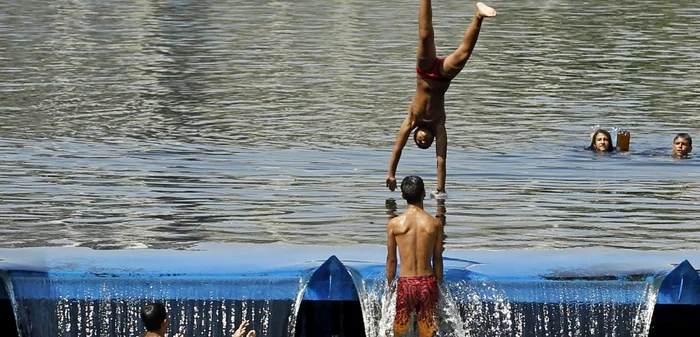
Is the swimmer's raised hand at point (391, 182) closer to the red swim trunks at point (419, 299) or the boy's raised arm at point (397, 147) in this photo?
the boy's raised arm at point (397, 147)

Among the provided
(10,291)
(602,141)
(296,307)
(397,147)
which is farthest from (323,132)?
(10,291)

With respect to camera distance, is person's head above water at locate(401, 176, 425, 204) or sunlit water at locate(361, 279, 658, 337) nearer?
person's head above water at locate(401, 176, 425, 204)

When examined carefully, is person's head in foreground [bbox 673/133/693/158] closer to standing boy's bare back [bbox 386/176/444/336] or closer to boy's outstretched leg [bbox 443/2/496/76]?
boy's outstretched leg [bbox 443/2/496/76]

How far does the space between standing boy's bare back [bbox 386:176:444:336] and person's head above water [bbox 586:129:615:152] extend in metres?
9.48

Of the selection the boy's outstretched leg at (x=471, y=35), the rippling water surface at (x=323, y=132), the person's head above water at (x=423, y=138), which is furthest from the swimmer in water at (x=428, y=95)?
the rippling water surface at (x=323, y=132)

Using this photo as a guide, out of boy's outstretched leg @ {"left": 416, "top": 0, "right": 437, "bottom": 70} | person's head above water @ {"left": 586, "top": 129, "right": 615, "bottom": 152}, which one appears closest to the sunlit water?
boy's outstretched leg @ {"left": 416, "top": 0, "right": 437, "bottom": 70}

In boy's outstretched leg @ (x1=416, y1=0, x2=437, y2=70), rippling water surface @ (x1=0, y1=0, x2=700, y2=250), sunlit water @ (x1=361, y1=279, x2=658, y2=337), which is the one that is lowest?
rippling water surface @ (x1=0, y1=0, x2=700, y2=250)

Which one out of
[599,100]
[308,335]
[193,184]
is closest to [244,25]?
[599,100]

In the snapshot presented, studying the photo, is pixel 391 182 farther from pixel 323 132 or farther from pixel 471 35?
pixel 323 132

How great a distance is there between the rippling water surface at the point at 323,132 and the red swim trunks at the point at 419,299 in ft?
9.25

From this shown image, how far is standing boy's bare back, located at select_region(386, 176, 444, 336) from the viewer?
11.3m

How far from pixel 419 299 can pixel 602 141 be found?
9823mm

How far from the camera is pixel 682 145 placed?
20188mm

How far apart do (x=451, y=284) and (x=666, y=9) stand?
1565 inches
